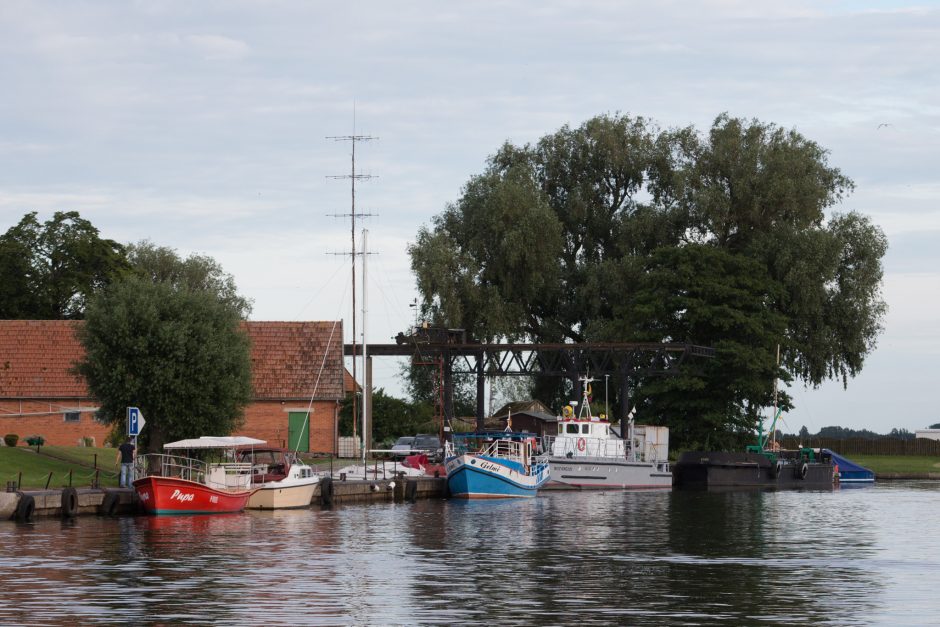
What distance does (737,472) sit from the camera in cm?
7150

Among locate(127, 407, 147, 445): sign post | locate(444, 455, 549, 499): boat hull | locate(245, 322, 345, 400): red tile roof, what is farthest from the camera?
locate(245, 322, 345, 400): red tile roof

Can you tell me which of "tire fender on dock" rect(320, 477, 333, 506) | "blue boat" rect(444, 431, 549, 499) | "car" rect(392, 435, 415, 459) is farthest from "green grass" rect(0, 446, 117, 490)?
"car" rect(392, 435, 415, 459)

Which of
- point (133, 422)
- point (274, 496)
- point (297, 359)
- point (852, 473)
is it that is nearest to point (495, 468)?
point (274, 496)

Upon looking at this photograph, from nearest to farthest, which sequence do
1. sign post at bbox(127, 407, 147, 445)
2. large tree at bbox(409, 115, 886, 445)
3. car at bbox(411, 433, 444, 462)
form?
sign post at bbox(127, 407, 147, 445) → car at bbox(411, 433, 444, 462) → large tree at bbox(409, 115, 886, 445)

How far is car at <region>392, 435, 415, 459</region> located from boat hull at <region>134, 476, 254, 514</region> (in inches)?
829

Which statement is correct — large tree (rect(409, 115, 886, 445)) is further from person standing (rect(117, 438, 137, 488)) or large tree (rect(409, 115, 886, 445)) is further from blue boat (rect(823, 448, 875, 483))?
person standing (rect(117, 438, 137, 488))

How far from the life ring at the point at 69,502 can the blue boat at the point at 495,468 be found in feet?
63.4

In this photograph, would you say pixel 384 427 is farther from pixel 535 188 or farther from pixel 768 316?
pixel 768 316

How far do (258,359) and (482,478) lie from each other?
18742mm

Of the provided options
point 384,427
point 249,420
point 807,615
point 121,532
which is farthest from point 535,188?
point 807,615

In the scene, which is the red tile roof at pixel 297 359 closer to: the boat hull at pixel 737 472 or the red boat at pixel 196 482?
the boat hull at pixel 737 472

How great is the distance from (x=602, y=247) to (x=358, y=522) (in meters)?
43.8

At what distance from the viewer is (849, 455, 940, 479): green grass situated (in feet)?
282

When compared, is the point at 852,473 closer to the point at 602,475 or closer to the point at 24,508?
the point at 602,475
